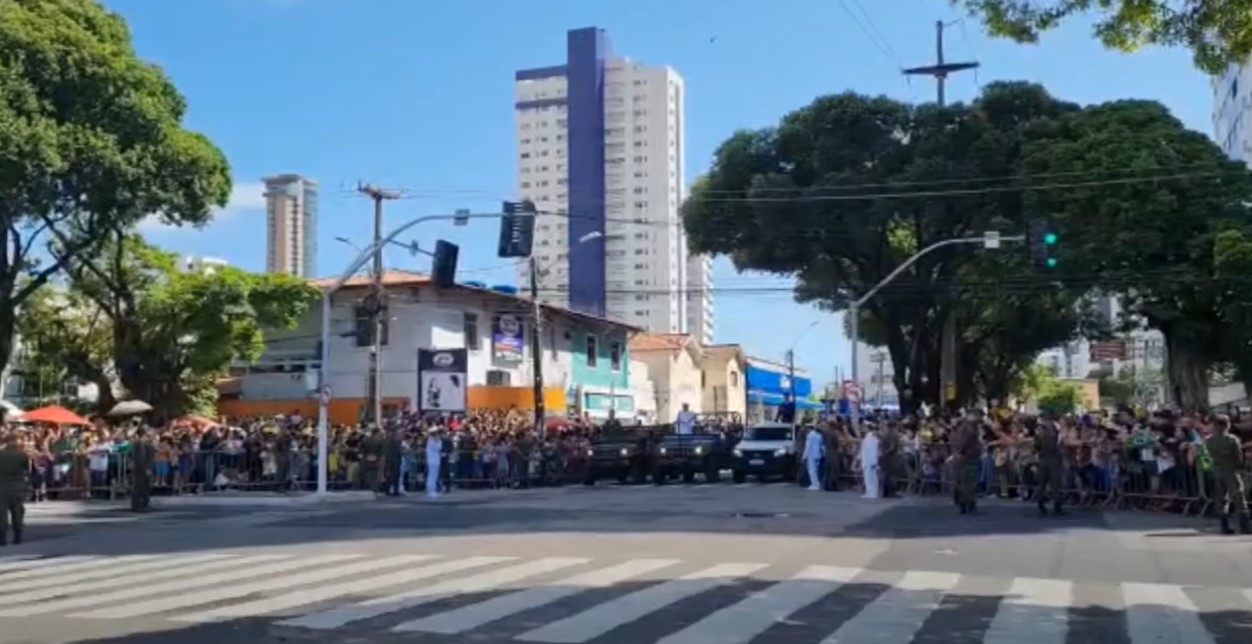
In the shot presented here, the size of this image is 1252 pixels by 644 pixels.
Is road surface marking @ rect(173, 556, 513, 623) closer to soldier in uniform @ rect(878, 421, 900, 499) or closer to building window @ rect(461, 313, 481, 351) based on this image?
soldier in uniform @ rect(878, 421, 900, 499)

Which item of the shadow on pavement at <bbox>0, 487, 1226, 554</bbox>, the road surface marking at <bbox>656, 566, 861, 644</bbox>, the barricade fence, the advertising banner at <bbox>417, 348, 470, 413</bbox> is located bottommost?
the road surface marking at <bbox>656, 566, 861, 644</bbox>

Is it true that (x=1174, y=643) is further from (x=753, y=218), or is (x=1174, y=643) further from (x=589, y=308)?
(x=589, y=308)

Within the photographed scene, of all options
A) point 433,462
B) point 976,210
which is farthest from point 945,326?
point 433,462

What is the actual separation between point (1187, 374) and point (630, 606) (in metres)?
33.3

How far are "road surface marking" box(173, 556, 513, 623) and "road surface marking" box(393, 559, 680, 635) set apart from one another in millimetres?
1439

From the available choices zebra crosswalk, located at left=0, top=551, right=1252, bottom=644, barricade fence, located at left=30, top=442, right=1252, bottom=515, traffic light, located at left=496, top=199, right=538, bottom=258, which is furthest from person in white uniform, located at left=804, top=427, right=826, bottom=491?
zebra crosswalk, located at left=0, top=551, right=1252, bottom=644

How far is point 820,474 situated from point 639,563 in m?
19.2

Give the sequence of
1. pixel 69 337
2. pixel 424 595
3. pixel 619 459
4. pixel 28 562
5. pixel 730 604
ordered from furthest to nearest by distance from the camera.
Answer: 1. pixel 69 337
2. pixel 619 459
3. pixel 28 562
4. pixel 424 595
5. pixel 730 604

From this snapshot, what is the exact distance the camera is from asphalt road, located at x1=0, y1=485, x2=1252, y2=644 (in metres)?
10.8

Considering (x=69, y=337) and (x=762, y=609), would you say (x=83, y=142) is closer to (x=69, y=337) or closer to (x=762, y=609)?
(x=69, y=337)

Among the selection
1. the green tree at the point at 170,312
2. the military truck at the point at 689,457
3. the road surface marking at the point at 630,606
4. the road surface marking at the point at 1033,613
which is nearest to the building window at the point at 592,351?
the green tree at the point at 170,312

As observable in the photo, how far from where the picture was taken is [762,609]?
11766 mm

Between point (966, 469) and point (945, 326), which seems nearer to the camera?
point (966, 469)

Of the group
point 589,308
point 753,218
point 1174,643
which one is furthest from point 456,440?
point 589,308
